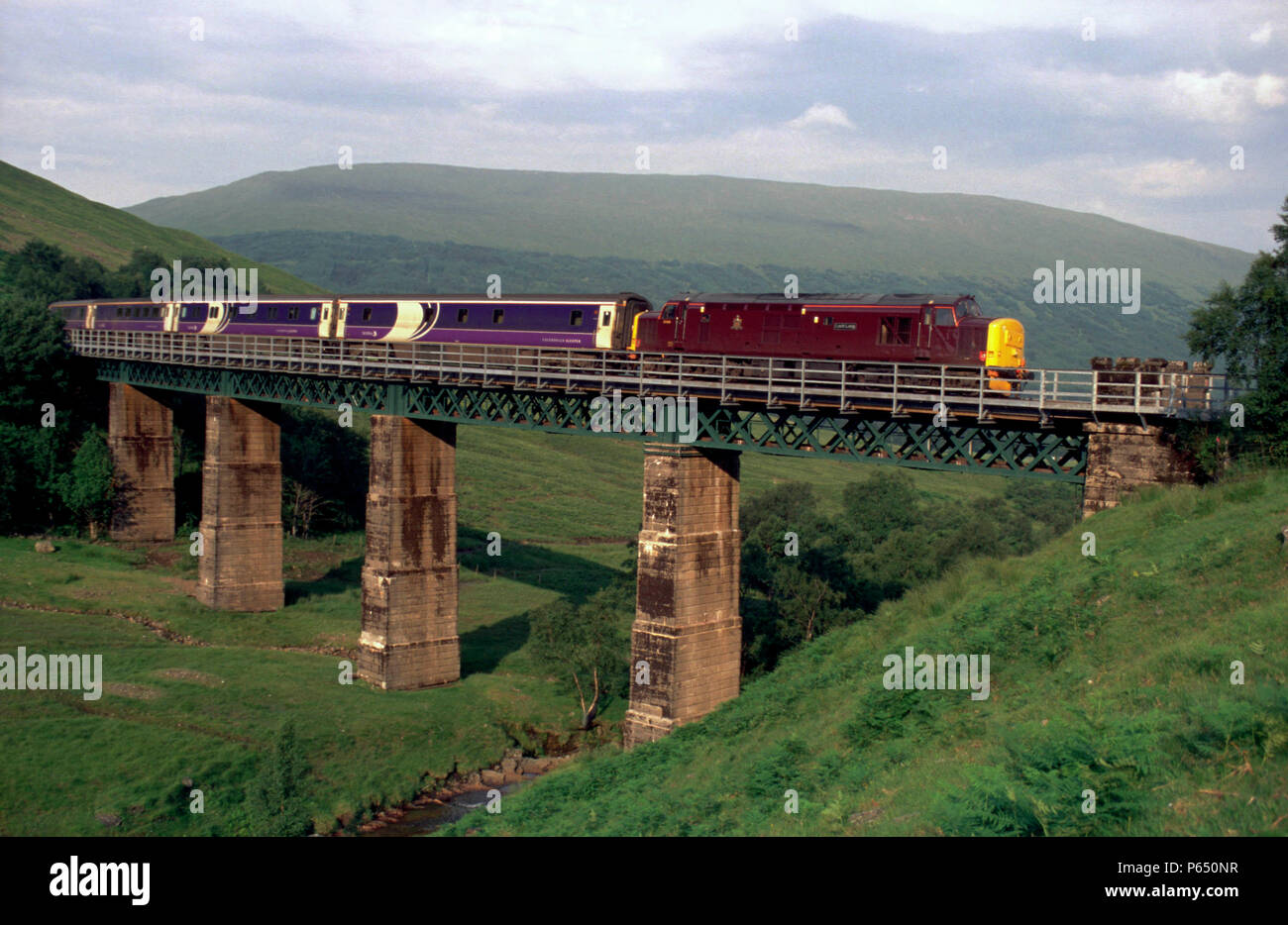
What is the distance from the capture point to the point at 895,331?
2919 centimetres

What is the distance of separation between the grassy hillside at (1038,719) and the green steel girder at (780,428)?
2510 millimetres

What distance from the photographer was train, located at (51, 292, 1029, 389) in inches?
1119

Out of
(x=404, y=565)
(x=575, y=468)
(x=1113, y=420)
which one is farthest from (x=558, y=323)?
(x=575, y=468)

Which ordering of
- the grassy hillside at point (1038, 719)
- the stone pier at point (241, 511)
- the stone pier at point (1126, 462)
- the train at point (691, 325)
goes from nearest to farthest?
the grassy hillside at point (1038, 719), the stone pier at point (1126, 462), the train at point (691, 325), the stone pier at point (241, 511)

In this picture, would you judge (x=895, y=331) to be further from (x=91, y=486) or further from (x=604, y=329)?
(x=91, y=486)

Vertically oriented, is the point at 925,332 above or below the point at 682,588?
above

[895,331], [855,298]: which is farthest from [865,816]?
[855,298]

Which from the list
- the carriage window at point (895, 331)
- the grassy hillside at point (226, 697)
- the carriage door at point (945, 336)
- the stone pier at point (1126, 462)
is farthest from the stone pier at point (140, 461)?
the stone pier at point (1126, 462)

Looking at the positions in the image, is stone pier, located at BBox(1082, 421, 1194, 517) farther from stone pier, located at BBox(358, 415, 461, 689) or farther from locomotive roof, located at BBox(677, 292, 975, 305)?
stone pier, located at BBox(358, 415, 461, 689)

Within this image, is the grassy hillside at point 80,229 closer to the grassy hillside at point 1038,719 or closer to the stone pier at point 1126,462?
the grassy hillside at point 1038,719

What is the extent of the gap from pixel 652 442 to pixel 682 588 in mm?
4468

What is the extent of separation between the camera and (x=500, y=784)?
3528 centimetres

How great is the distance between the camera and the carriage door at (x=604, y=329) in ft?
120

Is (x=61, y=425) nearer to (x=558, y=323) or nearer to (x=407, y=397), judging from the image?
(x=407, y=397)
